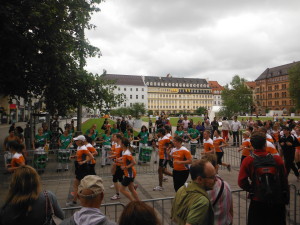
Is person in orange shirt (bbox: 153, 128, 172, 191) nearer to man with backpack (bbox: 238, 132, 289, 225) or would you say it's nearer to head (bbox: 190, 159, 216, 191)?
man with backpack (bbox: 238, 132, 289, 225)

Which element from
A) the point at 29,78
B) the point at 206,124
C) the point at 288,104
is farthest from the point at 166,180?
the point at 288,104

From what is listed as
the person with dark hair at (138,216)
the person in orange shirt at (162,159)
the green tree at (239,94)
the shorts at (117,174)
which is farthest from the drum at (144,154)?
the green tree at (239,94)

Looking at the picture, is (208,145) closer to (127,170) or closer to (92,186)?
(127,170)

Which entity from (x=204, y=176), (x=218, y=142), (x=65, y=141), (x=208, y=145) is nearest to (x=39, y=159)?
(x=65, y=141)

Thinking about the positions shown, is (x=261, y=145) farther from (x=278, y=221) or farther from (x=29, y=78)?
(x=29, y=78)

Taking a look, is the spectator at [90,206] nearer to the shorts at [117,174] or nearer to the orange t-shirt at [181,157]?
the orange t-shirt at [181,157]

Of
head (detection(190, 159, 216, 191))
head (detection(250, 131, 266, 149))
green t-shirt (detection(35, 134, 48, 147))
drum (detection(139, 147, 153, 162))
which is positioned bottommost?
drum (detection(139, 147, 153, 162))

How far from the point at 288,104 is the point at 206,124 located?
345 feet

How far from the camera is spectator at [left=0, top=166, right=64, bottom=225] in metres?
2.76

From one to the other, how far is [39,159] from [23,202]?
8.13 m

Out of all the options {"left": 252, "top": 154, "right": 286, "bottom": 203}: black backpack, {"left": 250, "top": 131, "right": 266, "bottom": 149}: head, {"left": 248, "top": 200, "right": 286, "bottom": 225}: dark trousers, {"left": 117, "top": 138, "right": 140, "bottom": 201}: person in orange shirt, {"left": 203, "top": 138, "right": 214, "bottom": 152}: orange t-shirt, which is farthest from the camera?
{"left": 203, "top": 138, "right": 214, "bottom": 152}: orange t-shirt

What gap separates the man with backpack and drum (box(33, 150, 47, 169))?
27.9 ft

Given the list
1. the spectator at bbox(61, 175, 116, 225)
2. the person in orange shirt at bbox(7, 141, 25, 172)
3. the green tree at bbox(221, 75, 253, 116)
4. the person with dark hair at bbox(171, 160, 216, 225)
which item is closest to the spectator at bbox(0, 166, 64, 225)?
the spectator at bbox(61, 175, 116, 225)

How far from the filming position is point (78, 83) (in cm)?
1414
